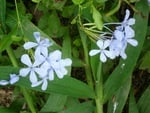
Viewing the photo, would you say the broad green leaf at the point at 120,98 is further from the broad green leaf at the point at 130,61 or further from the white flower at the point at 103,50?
the white flower at the point at 103,50

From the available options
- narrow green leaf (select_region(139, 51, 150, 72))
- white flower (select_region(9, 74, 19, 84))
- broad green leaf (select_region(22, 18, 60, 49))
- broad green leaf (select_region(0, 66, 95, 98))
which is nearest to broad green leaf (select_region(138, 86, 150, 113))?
narrow green leaf (select_region(139, 51, 150, 72))

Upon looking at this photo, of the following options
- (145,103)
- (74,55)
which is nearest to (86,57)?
(74,55)

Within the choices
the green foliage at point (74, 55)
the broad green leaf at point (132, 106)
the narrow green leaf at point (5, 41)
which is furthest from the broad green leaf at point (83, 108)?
the narrow green leaf at point (5, 41)

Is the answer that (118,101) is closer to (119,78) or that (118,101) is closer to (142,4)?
(119,78)

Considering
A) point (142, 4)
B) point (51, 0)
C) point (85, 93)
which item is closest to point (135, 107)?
point (85, 93)

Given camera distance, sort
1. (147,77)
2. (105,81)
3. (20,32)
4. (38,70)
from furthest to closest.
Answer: (147,77)
(105,81)
(20,32)
(38,70)
